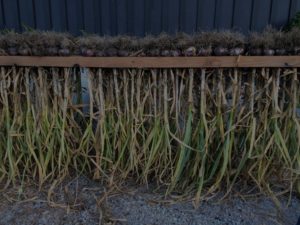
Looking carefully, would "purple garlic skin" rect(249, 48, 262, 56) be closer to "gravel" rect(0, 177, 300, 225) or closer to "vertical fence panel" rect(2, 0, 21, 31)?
"gravel" rect(0, 177, 300, 225)

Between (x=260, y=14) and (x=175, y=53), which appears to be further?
(x=260, y=14)

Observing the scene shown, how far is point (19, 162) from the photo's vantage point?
2074 millimetres

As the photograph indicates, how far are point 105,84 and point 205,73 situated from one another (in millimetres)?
559

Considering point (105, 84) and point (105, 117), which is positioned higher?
point (105, 84)

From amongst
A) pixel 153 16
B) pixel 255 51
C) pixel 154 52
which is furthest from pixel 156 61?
pixel 153 16

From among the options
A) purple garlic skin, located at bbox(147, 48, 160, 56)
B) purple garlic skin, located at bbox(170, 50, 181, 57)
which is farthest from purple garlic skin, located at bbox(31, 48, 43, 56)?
purple garlic skin, located at bbox(170, 50, 181, 57)

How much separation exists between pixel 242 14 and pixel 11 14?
2700 mm

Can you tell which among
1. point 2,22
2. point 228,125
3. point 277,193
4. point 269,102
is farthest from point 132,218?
point 2,22

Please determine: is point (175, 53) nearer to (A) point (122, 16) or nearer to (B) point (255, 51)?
(B) point (255, 51)

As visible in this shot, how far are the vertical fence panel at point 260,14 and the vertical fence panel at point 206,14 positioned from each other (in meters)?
0.48

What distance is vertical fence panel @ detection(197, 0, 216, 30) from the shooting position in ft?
12.8

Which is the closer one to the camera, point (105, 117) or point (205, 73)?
point (205, 73)

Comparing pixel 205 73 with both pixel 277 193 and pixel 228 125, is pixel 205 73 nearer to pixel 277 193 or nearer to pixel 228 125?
pixel 228 125

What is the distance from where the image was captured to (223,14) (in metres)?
3.93
